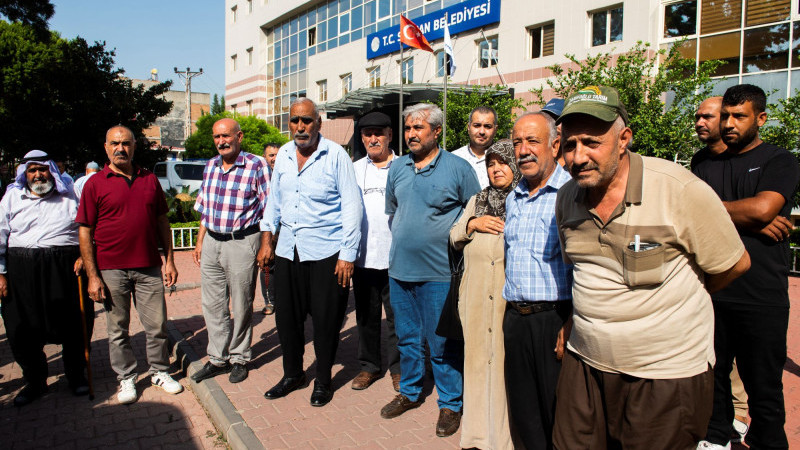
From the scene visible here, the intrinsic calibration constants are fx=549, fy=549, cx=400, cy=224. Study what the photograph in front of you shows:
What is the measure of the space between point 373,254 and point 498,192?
66.0 inches

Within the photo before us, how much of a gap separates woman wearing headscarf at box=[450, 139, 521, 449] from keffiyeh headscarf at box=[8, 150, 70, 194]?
3.63m

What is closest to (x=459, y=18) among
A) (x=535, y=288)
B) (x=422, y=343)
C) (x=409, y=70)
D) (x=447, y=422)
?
(x=409, y=70)

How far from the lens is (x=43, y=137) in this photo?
53.4ft

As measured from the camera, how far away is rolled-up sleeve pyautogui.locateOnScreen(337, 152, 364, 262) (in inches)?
168

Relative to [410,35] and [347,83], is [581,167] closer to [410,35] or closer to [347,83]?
[410,35]

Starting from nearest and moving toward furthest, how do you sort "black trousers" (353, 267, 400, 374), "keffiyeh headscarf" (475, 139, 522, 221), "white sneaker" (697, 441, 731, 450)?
"keffiyeh headscarf" (475, 139, 522, 221), "white sneaker" (697, 441, 731, 450), "black trousers" (353, 267, 400, 374)

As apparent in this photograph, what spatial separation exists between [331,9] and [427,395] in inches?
1120

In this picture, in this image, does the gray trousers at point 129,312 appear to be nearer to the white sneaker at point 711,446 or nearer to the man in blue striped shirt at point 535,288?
the man in blue striped shirt at point 535,288

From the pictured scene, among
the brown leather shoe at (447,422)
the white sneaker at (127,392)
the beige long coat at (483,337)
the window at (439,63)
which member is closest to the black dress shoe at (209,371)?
the white sneaker at (127,392)

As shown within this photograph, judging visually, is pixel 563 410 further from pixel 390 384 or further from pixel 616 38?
pixel 616 38

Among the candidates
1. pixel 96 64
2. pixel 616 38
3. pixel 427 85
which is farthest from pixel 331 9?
pixel 616 38

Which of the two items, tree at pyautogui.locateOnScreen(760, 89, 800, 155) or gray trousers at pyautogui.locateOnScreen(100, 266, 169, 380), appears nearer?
gray trousers at pyautogui.locateOnScreen(100, 266, 169, 380)

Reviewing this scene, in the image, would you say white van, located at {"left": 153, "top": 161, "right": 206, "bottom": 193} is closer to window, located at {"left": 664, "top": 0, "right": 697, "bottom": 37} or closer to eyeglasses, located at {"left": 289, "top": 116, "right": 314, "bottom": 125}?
window, located at {"left": 664, "top": 0, "right": 697, "bottom": 37}

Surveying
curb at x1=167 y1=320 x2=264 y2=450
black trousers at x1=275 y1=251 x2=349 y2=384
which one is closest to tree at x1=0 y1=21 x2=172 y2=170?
curb at x1=167 y1=320 x2=264 y2=450
